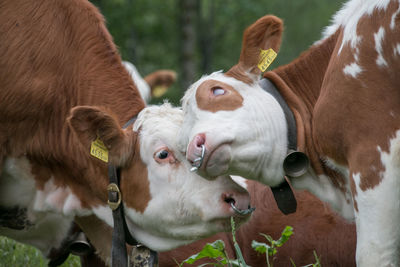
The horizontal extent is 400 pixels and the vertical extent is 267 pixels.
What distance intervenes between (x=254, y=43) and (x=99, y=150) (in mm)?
1304

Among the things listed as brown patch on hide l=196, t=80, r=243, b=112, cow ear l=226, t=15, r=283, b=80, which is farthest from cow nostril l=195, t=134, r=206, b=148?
cow ear l=226, t=15, r=283, b=80

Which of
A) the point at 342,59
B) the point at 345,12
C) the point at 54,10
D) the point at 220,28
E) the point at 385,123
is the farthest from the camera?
the point at 220,28

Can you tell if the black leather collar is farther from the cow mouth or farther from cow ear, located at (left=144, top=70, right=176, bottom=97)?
cow ear, located at (left=144, top=70, right=176, bottom=97)

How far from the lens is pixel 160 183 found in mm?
5195

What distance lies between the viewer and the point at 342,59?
4.44 m

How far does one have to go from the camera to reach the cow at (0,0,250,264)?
5172 millimetres

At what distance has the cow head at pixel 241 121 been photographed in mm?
4602

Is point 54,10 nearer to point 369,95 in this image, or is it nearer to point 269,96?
point 269,96

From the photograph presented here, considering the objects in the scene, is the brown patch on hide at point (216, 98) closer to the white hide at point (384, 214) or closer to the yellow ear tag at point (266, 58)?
the yellow ear tag at point (266, 58)

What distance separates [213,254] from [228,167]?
54 cm

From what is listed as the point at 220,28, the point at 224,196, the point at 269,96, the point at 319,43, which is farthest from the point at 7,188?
the point at 220,28

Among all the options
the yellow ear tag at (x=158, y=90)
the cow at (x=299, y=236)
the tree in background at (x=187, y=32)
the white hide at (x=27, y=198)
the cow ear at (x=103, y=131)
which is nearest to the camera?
the cow ear at (x=103, y=131)

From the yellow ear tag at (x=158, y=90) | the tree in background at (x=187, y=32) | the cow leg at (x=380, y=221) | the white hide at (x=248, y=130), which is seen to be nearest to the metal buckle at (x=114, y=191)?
the white hide at (x=248, y=130)

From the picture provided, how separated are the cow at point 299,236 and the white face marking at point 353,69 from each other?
156 centimetres
